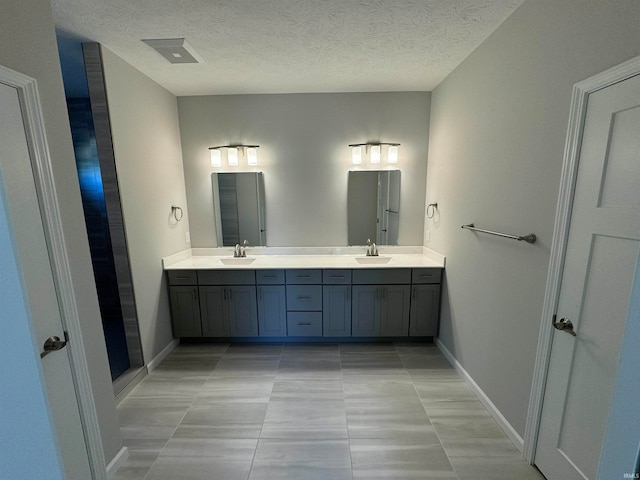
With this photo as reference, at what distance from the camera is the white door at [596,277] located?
1.05m

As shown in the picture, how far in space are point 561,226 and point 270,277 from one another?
7.46ft

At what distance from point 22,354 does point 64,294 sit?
913 millimetres

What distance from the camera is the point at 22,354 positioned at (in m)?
0.52

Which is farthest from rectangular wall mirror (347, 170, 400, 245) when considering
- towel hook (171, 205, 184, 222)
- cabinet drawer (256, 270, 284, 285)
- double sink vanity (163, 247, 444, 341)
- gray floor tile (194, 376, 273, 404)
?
towel hook (171, 205, 184, 222)

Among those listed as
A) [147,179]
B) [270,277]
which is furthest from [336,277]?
[147,179]

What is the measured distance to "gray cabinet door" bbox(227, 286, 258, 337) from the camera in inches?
110

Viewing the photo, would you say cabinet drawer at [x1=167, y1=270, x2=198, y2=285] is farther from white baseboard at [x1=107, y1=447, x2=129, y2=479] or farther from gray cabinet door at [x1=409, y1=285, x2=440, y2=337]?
gray cabinet door at [x1=409, y1=285, x2=440, y2=337]

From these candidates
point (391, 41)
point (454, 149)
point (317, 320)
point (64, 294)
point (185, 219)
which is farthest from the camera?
point (185, 219)

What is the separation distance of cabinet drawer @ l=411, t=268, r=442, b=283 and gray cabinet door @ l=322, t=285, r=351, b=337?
679 mm

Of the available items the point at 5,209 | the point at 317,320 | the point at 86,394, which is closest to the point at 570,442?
the point at 317,320

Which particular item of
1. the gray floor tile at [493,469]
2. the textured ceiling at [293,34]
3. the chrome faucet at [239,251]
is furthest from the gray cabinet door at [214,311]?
the gray floor tile at [493,469]

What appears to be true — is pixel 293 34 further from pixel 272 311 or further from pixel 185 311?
pixel 185 311

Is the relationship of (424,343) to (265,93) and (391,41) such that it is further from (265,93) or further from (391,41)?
(265,93)

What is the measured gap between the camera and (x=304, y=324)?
2.84 metres
